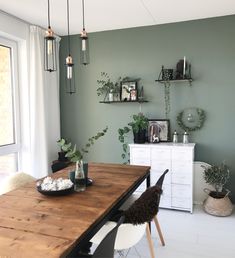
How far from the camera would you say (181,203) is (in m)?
3.42

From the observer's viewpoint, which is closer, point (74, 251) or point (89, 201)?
point (74, 251)

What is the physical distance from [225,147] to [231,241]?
1.33 meters

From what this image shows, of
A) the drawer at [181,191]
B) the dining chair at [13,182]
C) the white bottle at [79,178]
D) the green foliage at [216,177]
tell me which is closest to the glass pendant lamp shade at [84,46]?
the white bottle at [79,178]

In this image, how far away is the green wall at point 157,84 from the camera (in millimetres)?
3531

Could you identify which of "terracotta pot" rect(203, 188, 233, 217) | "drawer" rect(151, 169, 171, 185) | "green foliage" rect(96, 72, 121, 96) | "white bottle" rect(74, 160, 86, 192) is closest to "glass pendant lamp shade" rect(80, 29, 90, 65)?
"green foliage" rect(96, 72, 121, 96)

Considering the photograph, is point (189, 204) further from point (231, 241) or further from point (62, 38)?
point (62, 38)

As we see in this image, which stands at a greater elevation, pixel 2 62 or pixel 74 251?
pixel 2 62

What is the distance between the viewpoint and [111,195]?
1.88 m

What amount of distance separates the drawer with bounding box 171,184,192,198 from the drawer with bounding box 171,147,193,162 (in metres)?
A: 0.37

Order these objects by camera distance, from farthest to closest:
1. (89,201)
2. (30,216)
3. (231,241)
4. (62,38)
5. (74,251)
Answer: (62,38) < (231,241) < (89,201) < (30,216) < (74,251)

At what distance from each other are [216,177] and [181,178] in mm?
443

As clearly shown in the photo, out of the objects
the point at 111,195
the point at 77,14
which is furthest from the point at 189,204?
the point at 77,14

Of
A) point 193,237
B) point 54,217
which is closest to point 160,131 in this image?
point 193,237

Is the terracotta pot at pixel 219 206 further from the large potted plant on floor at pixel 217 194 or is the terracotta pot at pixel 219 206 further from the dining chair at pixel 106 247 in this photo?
the dining chair at pixel 106 247
